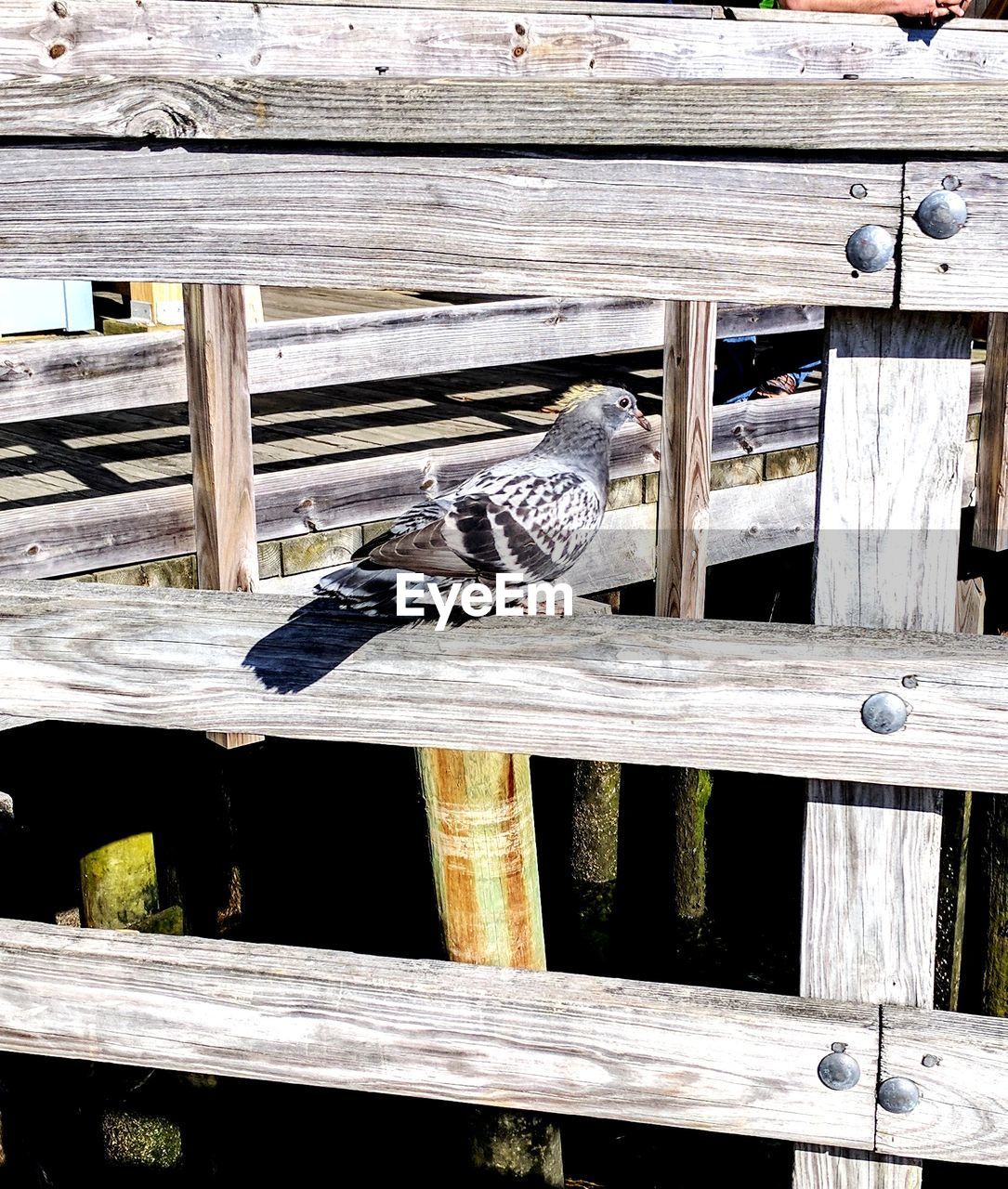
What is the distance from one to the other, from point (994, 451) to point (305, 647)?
487 centimetres

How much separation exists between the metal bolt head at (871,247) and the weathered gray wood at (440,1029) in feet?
3.35

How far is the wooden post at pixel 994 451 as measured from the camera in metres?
6.19

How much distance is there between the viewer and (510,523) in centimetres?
260

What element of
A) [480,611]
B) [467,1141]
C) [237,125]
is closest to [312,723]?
[480,611]

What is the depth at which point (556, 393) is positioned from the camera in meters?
7.85

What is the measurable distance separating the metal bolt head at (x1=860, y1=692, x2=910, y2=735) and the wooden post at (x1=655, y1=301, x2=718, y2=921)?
3.05 meters

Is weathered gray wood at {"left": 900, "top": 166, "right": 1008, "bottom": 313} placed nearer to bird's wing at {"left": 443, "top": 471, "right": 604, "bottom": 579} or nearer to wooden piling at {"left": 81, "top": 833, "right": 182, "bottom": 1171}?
bird's wing at {"left": 443, "top": 471, "right": 604, "bottom": 579}

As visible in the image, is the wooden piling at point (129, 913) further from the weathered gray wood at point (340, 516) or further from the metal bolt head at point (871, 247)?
the metal bolt head at point (871, 247)

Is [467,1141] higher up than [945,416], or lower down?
lower down

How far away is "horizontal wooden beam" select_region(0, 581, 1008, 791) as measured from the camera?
2018 millimetres

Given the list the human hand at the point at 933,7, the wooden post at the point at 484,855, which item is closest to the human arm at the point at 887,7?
the human hand at the point at 933,7

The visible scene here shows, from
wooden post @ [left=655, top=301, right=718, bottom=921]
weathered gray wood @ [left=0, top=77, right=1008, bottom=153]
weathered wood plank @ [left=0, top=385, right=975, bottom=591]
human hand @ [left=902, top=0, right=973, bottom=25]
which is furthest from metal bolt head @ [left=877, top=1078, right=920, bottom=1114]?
wooden post @ [left=655, top=301, right=718, bottom=921]

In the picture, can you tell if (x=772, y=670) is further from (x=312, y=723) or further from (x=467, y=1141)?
(x=467, y=1141)

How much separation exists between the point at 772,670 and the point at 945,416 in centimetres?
40
